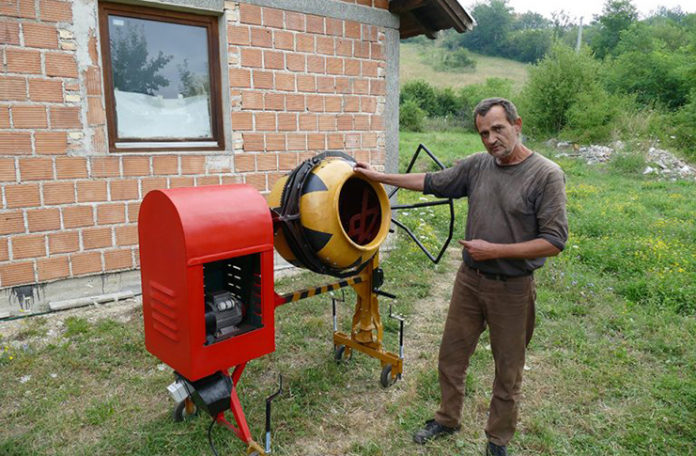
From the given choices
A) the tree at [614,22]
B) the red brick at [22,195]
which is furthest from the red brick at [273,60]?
the tree at [614,22]

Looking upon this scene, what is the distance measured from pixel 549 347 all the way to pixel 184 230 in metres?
3.47

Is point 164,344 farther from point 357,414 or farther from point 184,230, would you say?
point 357,414

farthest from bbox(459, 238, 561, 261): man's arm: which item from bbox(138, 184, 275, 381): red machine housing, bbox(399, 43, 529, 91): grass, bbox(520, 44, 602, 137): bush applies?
bbox(399, 43, 529, 91): grass

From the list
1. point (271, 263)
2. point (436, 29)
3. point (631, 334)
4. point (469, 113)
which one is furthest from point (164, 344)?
point (469, 113)

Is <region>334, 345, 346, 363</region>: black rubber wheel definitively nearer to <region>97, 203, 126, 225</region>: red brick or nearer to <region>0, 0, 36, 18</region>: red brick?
<region>97, 203, 126, 225</region>: red brick

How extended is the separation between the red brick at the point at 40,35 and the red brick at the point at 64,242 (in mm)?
1655

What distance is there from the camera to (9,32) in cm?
420

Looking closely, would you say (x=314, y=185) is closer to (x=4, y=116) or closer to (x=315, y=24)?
(x=4, y=116)

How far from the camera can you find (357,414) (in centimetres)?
339

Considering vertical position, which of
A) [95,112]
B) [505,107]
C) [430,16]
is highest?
[430,16]

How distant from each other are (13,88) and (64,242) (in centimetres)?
140

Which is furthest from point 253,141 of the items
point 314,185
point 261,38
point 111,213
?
point 314,185

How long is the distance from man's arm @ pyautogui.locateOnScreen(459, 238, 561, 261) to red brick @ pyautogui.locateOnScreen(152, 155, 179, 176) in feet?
11.4

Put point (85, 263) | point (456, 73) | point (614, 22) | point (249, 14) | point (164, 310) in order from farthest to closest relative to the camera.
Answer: point (456, 73)
point (614, 22)
point (249, 14)
point (85, 263)
point (164, 310)
